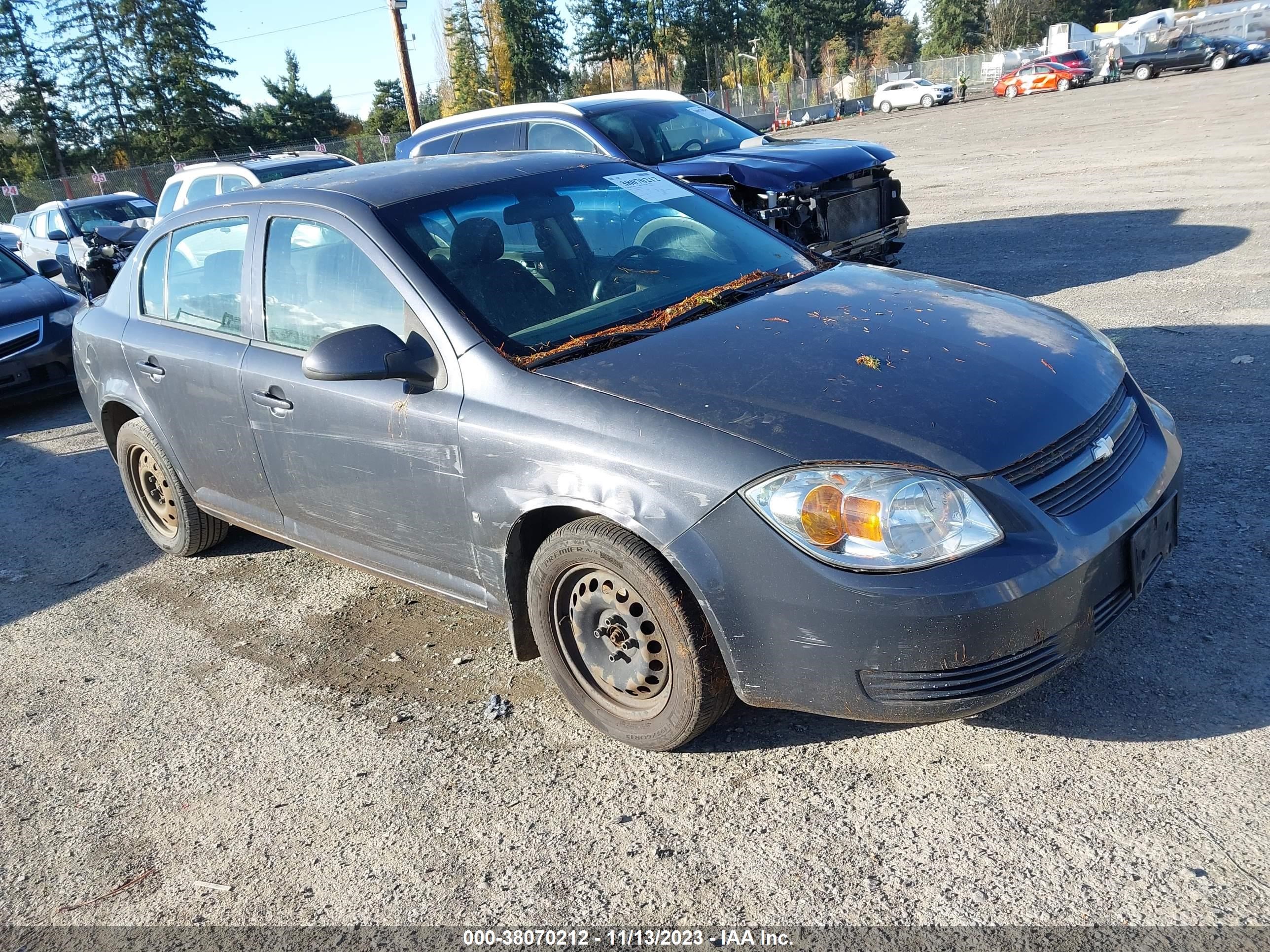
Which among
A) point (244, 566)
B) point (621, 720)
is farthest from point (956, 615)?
point (244, 566)

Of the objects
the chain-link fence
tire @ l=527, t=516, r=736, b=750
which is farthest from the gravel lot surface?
the chain-link fence

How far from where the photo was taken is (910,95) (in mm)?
51438

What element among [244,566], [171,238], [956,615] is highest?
[171,238]

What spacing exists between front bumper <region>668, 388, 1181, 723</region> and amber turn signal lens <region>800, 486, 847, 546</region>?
7cm

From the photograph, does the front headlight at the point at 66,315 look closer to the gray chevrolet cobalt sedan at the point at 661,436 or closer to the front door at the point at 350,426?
the gray chevrolet cobalt sedan at the point at 661,436

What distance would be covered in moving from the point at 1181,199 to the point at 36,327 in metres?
11.7

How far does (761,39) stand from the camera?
85125 millimetres

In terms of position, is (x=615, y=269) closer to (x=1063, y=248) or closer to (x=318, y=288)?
(x=318, y=288)

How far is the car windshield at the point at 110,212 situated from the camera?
16.7 m

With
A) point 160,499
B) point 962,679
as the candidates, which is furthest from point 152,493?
point 962,679

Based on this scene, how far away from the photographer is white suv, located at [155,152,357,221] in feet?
35.0

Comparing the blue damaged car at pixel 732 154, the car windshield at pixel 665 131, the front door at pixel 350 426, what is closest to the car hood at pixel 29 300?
the blue damaged car at pixel 732 154

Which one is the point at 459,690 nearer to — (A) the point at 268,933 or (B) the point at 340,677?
(B) the point at 340,677

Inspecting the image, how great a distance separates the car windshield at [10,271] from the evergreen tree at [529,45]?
67211 millimetres
